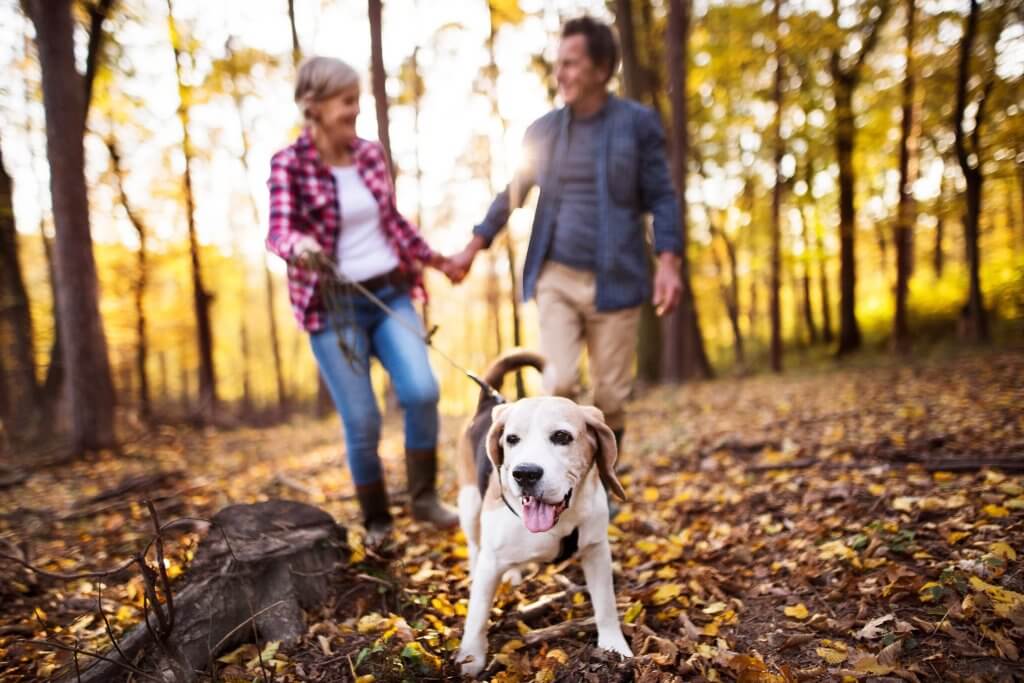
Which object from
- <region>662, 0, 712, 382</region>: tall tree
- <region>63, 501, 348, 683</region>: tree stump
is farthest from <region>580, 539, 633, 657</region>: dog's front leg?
<region>662, 0, 712, 382</region>: tall tree

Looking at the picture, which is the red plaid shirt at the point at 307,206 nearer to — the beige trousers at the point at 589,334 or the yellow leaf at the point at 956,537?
the beige trousers at the point at 589,334

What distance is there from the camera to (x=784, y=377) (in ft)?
39.0

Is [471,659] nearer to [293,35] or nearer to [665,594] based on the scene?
[665,594]

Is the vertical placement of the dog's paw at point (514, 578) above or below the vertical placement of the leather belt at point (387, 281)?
below

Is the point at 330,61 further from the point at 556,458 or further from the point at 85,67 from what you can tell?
the point at 85,67

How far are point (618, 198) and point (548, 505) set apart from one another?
2.09 metres

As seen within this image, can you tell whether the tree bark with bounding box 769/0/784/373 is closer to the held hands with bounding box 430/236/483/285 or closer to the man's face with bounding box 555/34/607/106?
the man's face with bounding box 555/34/607/106

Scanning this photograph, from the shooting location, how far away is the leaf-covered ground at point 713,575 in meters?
2.16

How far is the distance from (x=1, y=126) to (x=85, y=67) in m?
3.99

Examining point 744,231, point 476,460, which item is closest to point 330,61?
point 476,460

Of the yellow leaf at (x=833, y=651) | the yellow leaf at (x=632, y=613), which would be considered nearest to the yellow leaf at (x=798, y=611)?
the yellow leaf at (x=833, y=651)

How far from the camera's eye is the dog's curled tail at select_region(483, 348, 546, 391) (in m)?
2.98

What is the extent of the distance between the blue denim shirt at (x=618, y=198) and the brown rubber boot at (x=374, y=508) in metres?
1.59

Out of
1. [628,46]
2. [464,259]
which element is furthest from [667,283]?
[628,46]
